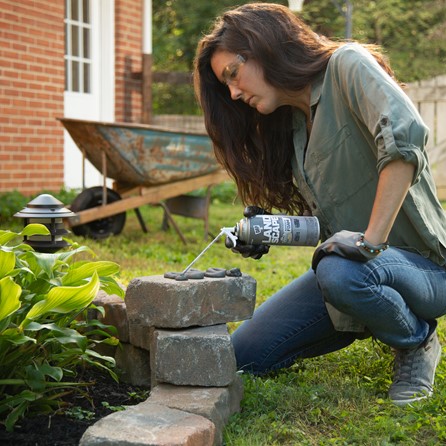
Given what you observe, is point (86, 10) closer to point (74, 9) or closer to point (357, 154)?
point (74, 9)

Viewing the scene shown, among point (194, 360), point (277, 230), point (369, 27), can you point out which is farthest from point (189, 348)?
point (369, 27)

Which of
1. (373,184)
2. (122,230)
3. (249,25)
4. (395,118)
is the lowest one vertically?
(122,230)

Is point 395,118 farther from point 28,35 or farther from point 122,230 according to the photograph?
point 28,35

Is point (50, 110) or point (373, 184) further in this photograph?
point (50, 110)

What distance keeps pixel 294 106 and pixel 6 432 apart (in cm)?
158

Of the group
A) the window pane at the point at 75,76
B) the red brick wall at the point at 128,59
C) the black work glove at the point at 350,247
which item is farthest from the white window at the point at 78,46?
the black work glove at the point at 350,247

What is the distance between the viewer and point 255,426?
8.45ft

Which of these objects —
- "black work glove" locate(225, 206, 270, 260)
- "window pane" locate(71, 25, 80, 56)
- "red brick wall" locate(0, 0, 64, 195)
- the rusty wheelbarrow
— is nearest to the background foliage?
"window pane" locate(71, 25, 80, 56)

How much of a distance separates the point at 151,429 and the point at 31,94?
6078 millimetres

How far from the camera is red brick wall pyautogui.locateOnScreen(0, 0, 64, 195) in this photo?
7.38 meters

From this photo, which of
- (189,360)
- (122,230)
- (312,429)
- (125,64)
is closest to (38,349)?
(189,360)

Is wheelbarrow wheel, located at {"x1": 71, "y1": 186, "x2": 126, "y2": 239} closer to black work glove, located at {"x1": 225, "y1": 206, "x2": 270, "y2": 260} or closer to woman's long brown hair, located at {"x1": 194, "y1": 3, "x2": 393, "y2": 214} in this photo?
woman's long brown hair, located at {"x1": 194, "y1": 3, "x2": 393, "y2": 214}

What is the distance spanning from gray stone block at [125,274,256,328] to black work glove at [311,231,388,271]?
0.32 m

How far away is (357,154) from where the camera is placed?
2.87 meters
